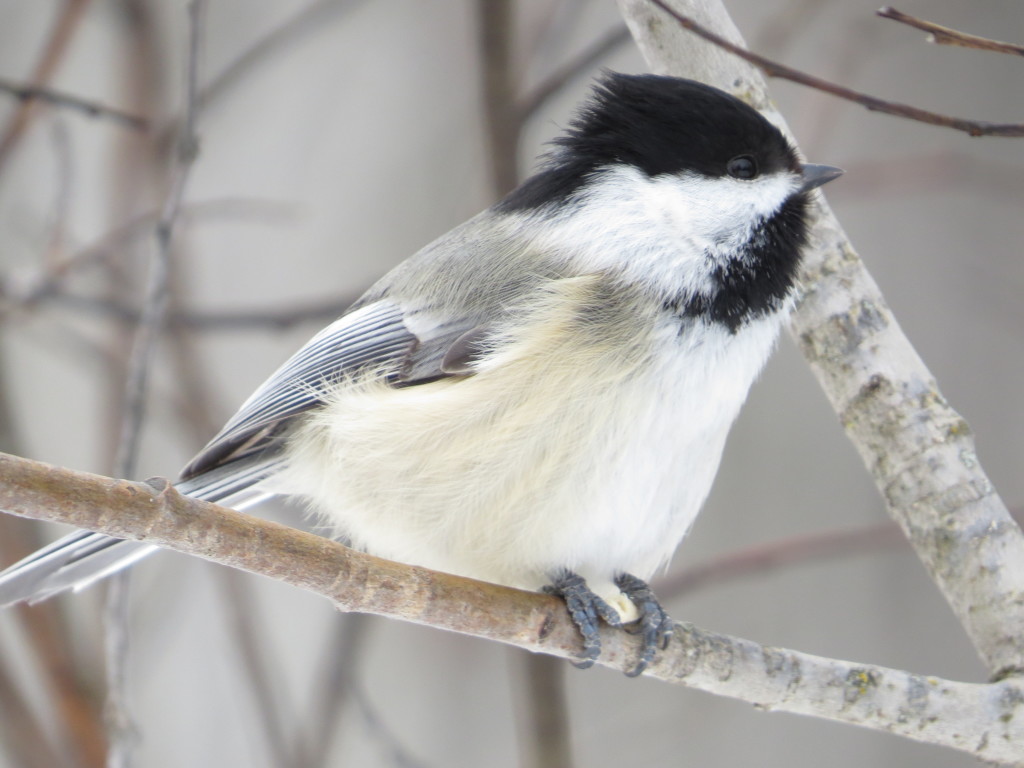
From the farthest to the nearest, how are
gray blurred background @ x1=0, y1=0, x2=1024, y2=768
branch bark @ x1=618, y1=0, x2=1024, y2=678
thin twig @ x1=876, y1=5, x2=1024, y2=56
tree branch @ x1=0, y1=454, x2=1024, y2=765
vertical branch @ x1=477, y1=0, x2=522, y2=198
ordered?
gray blurred background @ x1=0, y1=0, x2=1024, y2=768 → vertical branch @ x1=477, y1=0, x2=522, y2=198 → branch bark @ x1=618, y1=0, x2=1024, y2=678 → tree branch @ x1=0, y1=454, x2=1024, y2=765 → thin twig @ x1=876, y1=5, x2=1024, y2=56

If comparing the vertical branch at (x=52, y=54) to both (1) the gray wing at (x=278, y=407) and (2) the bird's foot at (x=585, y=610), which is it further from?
(2) the bird's foot at (x=585, y=610)

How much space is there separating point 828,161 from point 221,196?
4.70ft

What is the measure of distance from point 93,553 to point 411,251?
1.41m

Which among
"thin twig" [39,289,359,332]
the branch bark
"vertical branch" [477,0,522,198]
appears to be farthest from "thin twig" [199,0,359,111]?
the branch bark

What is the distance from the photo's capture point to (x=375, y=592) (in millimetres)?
882

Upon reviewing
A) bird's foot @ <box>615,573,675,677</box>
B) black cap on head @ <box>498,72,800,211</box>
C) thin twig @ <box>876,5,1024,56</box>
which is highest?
black cap on head @ <box>498,72,800,211</box>

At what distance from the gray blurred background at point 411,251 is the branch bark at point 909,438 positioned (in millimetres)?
861

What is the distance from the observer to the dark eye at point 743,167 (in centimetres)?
110

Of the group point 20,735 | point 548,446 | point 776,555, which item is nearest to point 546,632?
point 548,446

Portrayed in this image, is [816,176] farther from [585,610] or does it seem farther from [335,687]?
[335,687]

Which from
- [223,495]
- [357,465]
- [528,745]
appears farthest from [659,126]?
[528,745]

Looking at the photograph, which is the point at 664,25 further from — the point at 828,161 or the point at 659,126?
the point at 828,161

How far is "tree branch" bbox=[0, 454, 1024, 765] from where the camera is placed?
0.78 metres

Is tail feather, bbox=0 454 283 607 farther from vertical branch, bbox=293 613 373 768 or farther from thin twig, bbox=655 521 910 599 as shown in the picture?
thin twig, bbox=655 521 910 599
